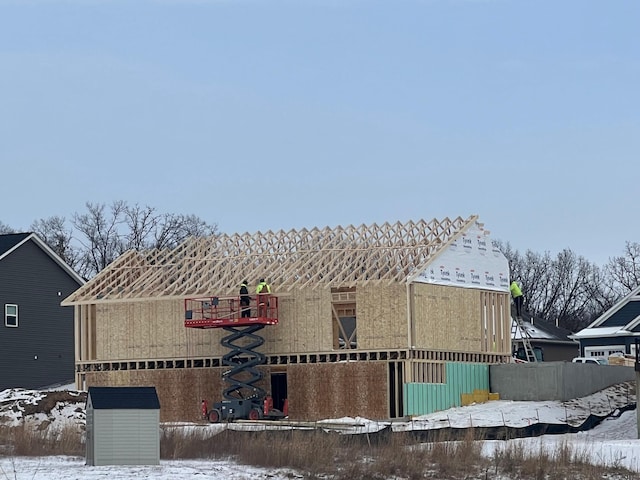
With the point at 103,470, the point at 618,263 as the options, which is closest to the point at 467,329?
the point at 103,470

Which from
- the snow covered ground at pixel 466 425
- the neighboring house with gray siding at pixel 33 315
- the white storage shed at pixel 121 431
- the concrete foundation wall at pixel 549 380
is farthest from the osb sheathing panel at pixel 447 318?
the neighboring house with gray siding at pixel 33 315

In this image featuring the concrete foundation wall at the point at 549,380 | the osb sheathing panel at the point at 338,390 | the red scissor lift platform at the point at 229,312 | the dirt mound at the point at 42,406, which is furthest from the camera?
the red scissor lift platform at the point at 229,312

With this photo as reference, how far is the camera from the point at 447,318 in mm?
49875

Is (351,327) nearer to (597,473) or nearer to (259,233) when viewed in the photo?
(259,233)

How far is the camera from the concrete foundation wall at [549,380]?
161 feet

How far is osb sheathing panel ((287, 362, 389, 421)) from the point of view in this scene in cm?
4781

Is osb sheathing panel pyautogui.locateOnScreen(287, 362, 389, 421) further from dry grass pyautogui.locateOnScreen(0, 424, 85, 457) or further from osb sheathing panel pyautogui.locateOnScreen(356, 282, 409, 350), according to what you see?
dry grass pyautogui.locateOnScreen(0, 424, 85, 457)

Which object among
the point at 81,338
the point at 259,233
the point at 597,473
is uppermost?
the point at 259,233

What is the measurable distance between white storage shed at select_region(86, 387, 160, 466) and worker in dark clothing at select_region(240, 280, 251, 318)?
18417 millimetres

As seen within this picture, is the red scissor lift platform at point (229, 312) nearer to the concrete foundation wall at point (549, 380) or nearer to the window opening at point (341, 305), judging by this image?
the window opening at point (341, 305)

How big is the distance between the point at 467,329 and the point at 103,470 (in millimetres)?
23686

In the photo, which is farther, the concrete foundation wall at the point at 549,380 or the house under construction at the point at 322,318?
the concrete foundation wall at the point at 549,380

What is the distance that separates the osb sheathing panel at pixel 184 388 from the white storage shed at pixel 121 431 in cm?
1965

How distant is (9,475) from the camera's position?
28000 mm
